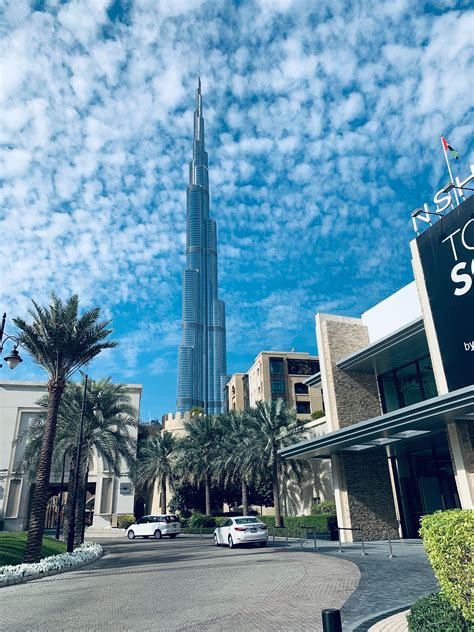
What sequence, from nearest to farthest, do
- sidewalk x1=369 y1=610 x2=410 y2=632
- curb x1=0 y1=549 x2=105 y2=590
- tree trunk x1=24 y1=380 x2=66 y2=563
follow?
1. sidewalk x1=369 y1=610 x2=410 y2=632
2. curb x1=0 y1=549 x2=105 y2=590
3. tree trunk x1=24 y1=380 x2=66 y2=563

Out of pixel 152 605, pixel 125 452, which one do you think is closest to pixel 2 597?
pixel 152 605

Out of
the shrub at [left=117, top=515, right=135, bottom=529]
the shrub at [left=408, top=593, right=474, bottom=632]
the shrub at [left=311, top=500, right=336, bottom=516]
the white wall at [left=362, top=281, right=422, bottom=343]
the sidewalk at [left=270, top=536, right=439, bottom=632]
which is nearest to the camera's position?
the shrub at [left=408, top=593, right=474, bottom=632]

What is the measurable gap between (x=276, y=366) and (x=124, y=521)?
1419 inches

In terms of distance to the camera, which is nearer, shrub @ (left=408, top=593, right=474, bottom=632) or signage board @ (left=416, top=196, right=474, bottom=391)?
shrub @ (left=408, top=593, right=474, bottom=632)

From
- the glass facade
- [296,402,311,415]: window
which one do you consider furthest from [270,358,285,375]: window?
the glass facade

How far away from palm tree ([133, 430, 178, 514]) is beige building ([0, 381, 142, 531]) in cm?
237

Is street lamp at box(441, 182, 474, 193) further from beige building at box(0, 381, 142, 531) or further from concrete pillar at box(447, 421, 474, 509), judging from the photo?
beige building at box(0, 381, 142, 531)

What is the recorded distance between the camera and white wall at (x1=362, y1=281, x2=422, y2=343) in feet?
74.8

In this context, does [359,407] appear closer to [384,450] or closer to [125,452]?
[384,450]

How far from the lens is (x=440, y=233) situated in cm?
1930

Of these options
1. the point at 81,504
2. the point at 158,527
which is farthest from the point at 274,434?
the point at 81,504

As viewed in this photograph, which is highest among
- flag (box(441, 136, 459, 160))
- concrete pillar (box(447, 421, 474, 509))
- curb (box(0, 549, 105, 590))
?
flag (box(441, 136, 459, 160))

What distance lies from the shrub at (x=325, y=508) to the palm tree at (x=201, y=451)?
1339 centimetres

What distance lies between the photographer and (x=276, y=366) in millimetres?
76875
